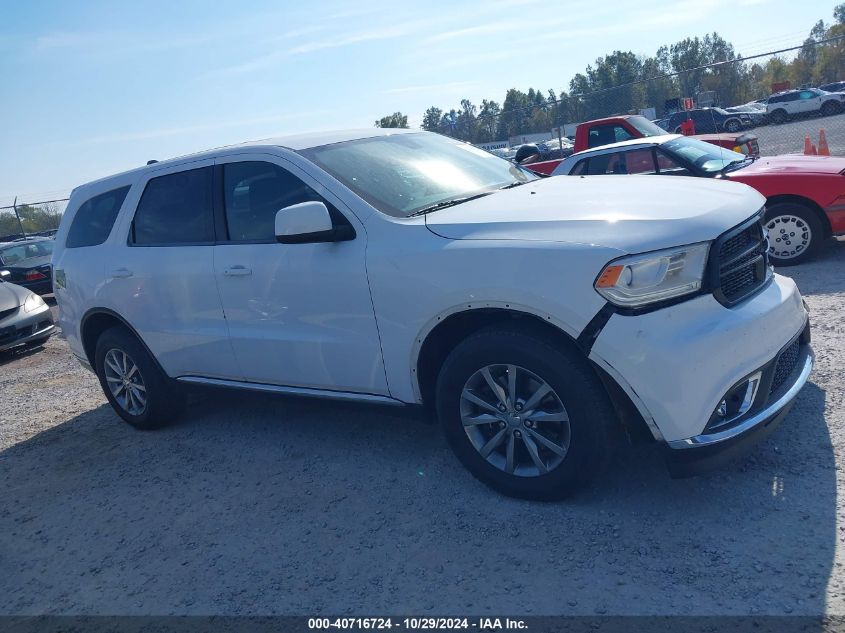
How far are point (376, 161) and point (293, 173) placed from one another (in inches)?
20.0

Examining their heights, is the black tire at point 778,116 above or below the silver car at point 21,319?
above

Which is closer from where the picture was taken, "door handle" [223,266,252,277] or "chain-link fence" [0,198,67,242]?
"door handle" [223,266,252,277]

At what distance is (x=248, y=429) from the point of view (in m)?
5.54

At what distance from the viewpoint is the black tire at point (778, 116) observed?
3534 cm

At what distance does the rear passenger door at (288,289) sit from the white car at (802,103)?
36.1m

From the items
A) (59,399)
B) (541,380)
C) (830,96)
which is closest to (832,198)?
(541,380)

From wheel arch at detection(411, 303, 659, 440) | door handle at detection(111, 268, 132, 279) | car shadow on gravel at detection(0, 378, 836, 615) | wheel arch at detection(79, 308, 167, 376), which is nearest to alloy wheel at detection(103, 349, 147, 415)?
wheel arch at detection(79, 308, 167, 376)

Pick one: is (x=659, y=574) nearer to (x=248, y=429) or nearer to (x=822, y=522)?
(x=822, y=522)

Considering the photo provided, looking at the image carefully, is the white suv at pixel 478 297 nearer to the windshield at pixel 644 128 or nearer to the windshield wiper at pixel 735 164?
the windshield wiper at pixel 735 164

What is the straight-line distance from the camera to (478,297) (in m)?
3.50

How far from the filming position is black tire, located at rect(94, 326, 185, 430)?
5.54 meters

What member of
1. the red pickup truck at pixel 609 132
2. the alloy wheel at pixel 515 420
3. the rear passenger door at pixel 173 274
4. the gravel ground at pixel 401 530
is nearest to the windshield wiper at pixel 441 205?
the alloy wheel at pixel 515 420

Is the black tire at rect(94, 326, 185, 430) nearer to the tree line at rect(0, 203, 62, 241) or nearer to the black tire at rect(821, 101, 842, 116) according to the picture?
the tree line at rect(0, 203, 62, 241)

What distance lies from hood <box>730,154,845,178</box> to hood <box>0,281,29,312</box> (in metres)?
9.05
